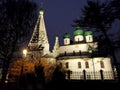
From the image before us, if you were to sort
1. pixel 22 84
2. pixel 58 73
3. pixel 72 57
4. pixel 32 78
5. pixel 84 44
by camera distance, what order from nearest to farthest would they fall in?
pixel 32 78
pixel 22 84
pixel 58 73
pixel 72 57
pixel 84 44

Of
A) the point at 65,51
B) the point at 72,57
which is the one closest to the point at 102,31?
the point at 72,57

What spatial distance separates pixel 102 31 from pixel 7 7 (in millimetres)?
10610

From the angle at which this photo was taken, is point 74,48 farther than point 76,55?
Yes

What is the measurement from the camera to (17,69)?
34.0 m

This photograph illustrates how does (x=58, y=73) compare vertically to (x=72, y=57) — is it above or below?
below

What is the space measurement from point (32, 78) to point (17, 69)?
24930 millimetres

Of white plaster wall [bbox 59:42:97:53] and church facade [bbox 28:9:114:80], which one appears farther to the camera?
white plaster wall [bbox 59:42:97:53]

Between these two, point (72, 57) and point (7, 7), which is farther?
point (72, 57)

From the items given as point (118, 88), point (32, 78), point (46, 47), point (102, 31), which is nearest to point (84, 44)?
point (46, 47)

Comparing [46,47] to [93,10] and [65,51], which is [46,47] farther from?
[93,10]

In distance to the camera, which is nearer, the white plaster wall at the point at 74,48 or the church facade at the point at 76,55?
the church facade at the point at 76,55

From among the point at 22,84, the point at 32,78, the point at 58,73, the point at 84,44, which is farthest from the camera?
the point at 84,44

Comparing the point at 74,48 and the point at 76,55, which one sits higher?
the point at 74,48

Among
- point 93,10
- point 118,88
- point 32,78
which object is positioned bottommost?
point 118,88
